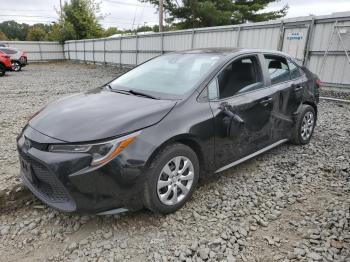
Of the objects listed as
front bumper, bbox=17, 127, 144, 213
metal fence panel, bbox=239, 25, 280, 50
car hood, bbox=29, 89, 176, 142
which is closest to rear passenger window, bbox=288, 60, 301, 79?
car hood, bbox=29, 89, 176, 142

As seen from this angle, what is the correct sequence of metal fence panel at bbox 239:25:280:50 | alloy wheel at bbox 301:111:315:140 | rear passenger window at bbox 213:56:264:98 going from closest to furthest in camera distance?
rear passenger window at bbox 213:56:264:98 → alloy wheel at bbox 301:111:315:140 → metal fence panel at bbox 239:25:280:50

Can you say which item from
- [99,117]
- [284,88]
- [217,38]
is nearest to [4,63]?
[217,38]

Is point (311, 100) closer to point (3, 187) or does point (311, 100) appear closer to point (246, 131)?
point (246, 131)

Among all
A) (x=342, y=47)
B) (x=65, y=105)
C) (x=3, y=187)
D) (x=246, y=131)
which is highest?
(x=342, y=47)

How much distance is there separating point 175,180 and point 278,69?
2.31m

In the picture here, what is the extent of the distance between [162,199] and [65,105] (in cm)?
140

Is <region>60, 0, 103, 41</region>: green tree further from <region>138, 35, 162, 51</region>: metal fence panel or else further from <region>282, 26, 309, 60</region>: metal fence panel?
<region>282, 26, 309, 60</region>: metal fence panel

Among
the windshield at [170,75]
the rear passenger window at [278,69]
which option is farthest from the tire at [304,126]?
the windshield at [170,75]

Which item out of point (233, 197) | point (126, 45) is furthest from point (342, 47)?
point (126, 45)

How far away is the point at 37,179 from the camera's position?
252 centimetres

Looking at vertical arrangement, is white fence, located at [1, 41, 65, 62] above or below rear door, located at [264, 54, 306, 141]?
below

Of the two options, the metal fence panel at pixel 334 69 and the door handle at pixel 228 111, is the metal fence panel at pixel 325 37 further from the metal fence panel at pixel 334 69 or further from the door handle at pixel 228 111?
the door handle at pixel 228 111

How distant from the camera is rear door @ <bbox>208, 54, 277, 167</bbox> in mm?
3016

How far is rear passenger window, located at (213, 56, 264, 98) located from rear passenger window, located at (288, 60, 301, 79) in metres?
0.88
